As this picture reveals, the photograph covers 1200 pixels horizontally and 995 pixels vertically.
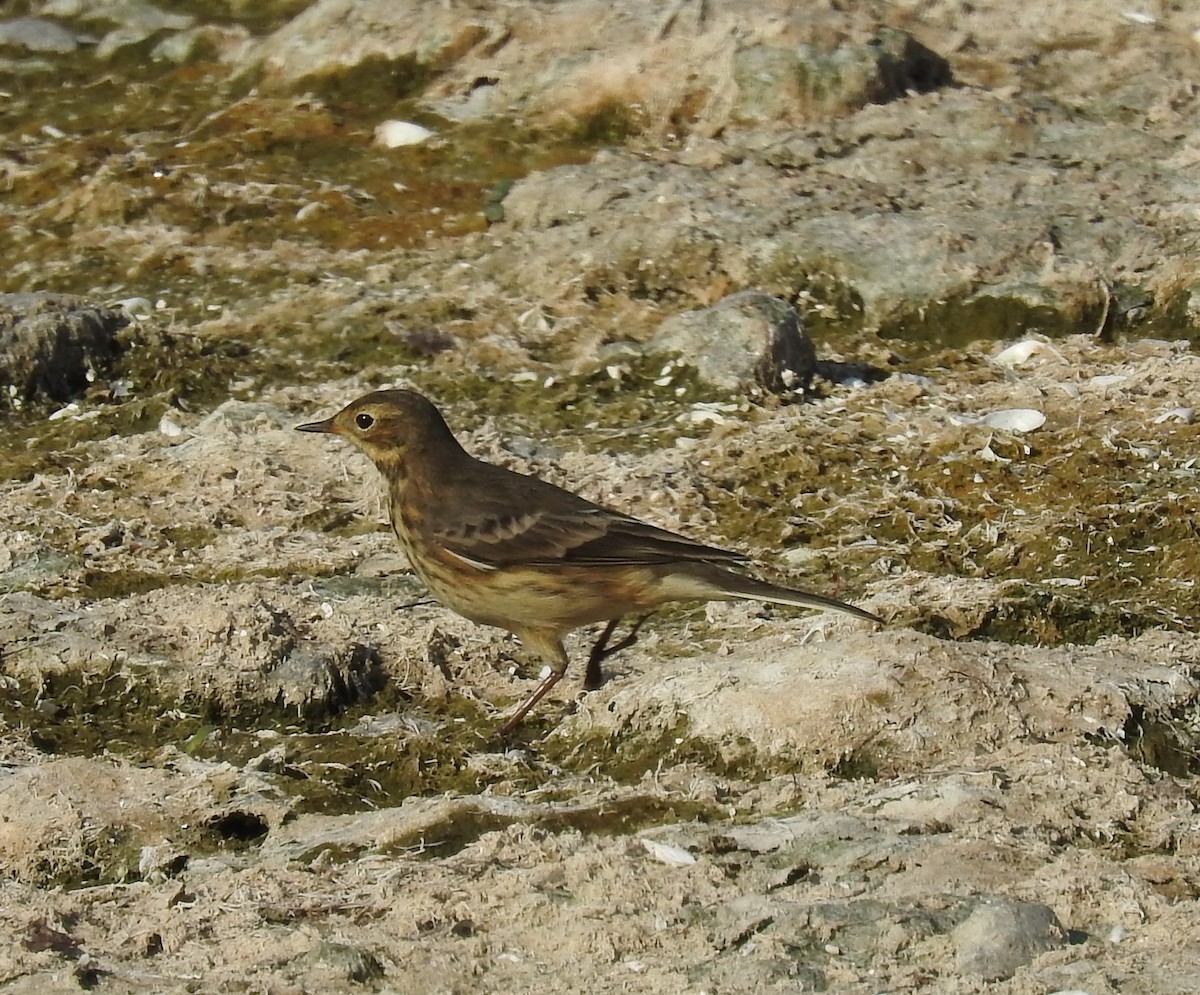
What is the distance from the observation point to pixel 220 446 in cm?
768

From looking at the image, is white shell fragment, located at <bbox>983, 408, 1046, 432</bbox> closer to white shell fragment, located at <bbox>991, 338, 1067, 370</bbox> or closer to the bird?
white shell fragment, located at <bbox>991, 338, 1067, 370</bbox>

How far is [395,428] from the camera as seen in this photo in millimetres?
6828

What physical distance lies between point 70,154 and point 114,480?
378cm

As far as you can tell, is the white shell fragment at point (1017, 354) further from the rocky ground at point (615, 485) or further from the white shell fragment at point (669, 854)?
the white shell fragment at point (669, 854)

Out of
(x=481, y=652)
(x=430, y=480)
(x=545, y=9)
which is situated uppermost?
(x=545, y=9)

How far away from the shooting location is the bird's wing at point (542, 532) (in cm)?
617

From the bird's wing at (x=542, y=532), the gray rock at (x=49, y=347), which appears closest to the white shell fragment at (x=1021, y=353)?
the bird's wing at (x=542, y=532)

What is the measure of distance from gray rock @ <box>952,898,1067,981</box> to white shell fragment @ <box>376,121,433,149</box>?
7.16 meters

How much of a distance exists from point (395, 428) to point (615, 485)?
1.02 m

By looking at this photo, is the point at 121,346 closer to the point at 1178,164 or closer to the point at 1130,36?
the point at 1178,164

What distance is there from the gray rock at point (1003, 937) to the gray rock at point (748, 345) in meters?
4.06

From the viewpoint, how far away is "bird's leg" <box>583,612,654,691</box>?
6160 mm

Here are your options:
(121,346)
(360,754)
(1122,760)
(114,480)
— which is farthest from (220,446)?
(1122,760)

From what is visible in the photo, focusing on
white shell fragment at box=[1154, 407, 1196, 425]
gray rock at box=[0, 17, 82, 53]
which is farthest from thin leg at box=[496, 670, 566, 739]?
gray rock at box=[0, 17, 82, 53]
